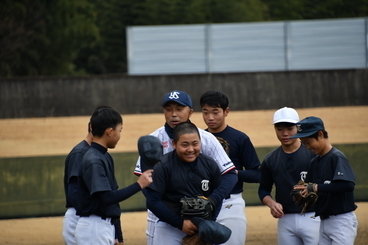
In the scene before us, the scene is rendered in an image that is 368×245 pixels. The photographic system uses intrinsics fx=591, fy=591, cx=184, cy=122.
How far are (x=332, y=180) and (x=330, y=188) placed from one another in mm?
79

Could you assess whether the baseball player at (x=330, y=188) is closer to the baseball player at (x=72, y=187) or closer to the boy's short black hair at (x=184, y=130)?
the boy's short black hair at (x=184, y=130)

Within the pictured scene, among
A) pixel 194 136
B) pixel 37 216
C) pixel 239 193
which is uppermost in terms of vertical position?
pixel 194 136

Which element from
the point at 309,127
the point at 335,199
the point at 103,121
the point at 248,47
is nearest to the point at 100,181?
the point at 103,121

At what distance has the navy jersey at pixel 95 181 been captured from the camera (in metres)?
4.76

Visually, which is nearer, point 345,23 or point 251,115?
point 251,115

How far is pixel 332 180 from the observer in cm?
529

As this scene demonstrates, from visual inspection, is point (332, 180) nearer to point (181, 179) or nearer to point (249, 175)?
point (249, 175)

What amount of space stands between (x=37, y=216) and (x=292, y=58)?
24266mm

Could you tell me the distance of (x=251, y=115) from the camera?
27.1 metres

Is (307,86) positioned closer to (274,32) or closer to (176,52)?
(274,32)

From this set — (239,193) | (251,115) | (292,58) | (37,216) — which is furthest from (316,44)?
(239,193)

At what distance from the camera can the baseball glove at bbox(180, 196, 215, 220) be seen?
468 cm

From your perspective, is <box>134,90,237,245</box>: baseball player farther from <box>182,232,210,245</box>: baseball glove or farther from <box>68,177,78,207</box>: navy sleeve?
<box>68,177,78,207</box>: navy sleeve

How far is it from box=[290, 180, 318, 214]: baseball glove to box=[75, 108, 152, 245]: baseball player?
65.1 inches
